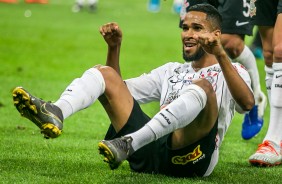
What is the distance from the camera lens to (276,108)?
6426mm

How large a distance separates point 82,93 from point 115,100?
344mm

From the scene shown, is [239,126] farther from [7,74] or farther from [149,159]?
[7,74]

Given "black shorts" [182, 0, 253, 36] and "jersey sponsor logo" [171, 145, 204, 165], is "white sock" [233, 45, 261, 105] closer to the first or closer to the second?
"black shorts" [182, 0, 253, 36]

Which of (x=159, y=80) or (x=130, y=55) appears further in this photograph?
(x=130, y=55)

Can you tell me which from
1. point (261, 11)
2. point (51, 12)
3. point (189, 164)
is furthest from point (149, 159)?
point (51, 12)

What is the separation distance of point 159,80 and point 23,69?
7.12 meters

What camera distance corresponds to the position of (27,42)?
15.6m

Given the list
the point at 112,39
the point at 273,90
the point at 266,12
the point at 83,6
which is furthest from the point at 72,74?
the point at 83,6

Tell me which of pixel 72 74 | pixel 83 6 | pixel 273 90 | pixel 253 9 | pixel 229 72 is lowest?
pixel 83 6

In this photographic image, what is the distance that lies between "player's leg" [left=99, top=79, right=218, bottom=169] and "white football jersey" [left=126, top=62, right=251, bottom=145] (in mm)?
223

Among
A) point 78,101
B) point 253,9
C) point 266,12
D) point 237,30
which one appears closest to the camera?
point 78,101

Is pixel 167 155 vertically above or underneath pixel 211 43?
underneath

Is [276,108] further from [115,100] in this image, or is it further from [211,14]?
[115,100]

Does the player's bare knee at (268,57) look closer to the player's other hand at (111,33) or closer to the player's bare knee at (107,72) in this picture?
the player's other hand at (111,33)
